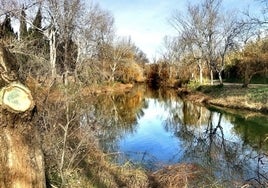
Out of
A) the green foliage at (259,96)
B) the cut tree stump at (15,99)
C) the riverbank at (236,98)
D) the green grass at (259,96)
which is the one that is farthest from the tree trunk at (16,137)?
the green grass at (259,96)

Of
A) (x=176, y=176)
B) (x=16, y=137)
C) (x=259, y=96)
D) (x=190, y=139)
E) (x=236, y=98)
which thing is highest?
(x=16, y=137)

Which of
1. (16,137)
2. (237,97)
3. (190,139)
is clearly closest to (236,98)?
(237,97)

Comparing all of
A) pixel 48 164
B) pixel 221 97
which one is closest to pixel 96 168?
pixel 48 164

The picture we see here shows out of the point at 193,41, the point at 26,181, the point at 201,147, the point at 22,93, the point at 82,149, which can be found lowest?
the point at 201,147

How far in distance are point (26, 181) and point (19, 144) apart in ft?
1.05

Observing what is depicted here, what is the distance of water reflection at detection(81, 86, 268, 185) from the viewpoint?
32.6 feet

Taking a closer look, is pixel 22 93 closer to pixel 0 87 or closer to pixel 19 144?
pixel 0 87

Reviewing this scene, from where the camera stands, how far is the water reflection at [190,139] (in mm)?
9938

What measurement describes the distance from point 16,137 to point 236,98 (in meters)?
24.9

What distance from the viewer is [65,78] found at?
22.6ft

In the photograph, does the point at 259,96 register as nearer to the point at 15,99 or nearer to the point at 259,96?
the point at 259,96

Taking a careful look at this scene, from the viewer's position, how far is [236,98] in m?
26.3

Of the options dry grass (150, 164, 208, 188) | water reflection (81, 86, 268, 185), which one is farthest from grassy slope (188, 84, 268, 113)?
dry grass (150, 164, 208, 188)

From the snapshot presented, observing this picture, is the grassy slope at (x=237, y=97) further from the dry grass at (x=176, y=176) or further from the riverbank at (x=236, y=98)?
the dry grass at (x=176, y=176)
